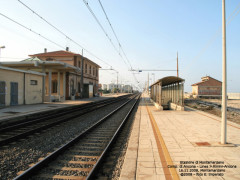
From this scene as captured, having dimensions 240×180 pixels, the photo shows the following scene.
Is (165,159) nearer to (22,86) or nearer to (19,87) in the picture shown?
(19,87)

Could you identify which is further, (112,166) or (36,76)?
(36,76)

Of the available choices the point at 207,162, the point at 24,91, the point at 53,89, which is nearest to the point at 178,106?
the point at 207,162

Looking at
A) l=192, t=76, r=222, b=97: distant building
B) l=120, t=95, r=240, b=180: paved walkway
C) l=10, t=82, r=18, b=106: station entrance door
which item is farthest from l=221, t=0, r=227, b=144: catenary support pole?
l=192, t=76, r=222, b=97: distant building

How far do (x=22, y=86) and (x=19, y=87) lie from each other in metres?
0.50

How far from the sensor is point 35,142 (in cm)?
620

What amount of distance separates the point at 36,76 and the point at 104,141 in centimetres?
1814

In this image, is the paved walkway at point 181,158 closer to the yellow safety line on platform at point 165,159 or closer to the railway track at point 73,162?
the yellow safety line on platform at point 165,159

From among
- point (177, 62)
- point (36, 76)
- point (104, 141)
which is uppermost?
point (177, 62)

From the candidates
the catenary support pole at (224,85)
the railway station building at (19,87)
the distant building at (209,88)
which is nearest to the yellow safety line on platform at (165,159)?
the catenary support pole at (224,85)

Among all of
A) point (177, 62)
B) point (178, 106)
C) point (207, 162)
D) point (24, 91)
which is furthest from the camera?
point (177, 62)

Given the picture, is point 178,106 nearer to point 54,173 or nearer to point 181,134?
point 181,134

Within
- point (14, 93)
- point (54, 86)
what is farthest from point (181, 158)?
point (54, 86)

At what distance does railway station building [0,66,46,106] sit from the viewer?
53.3ft

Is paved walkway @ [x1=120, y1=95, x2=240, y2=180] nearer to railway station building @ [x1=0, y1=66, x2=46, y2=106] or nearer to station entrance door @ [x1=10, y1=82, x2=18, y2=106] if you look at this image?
railway station building @ [x1=0, y1=66, x2=46, y2=106]
